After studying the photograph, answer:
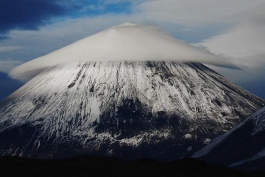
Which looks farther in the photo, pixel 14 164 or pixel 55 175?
pixel 14 164

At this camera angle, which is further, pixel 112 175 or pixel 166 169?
pixel 166 169

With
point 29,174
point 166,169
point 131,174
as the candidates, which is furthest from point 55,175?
point 166,169

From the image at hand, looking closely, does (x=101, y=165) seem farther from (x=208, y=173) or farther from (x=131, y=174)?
(x=208, y=173)

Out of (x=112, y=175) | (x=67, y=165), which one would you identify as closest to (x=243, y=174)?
(x=112, y=175)

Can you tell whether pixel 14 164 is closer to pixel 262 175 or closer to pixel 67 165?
pixel 67 165

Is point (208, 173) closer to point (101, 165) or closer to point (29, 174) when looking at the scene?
point (101, 165)

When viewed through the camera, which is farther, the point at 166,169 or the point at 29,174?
the point at 166,169

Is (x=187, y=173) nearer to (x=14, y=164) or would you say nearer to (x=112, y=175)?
(x=112, y=175)

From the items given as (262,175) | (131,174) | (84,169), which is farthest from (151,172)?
(262,175)
